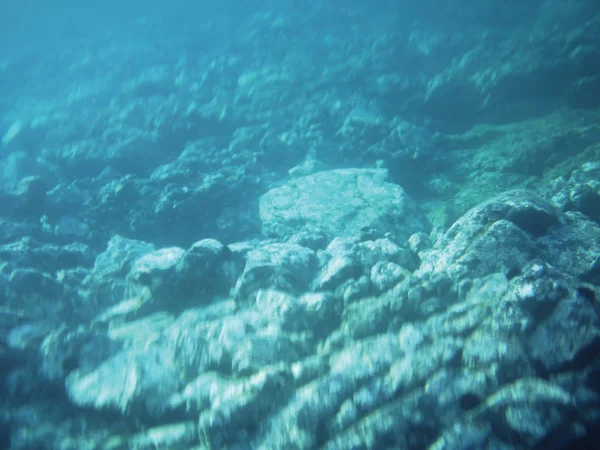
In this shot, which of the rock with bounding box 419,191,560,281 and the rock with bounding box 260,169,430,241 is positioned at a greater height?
the rock with bounding box 260,169,430,241

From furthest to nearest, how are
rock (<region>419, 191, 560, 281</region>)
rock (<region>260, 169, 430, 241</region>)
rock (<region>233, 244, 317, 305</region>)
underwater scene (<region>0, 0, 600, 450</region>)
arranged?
1. rock (<region>260, 169, 430, 241</region>)
2. rock (<region>233, 244, 317, 305</region>)
3. rock (<region>419, 191, 560, 281</region>)
4. underwater scene (<region>0, 0, 600, 450</region>)

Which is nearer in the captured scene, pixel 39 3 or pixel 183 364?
pixel 183 364

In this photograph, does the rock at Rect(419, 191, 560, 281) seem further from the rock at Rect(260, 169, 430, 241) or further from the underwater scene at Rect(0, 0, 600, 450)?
the rock at Rect(260, 169, 430, 241)

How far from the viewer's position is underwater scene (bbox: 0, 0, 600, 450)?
359 centimetres

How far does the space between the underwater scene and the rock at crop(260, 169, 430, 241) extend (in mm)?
68

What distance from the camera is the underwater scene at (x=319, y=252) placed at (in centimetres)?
359

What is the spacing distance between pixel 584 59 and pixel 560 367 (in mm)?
13807

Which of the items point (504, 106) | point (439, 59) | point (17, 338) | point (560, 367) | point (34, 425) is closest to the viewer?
point (560, 367)

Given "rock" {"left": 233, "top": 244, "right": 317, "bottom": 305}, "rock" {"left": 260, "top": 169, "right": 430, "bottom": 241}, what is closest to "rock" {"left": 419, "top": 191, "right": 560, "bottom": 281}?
"rock" {"left": 233, "top": 244, "right": 317, "bottom": 305}

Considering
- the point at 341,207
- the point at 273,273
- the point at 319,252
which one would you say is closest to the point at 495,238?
the point at 319,252

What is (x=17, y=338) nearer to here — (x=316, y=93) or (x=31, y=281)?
(x=31, y=281)

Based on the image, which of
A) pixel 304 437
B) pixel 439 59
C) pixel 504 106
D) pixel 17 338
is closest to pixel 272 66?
pixel 439 59

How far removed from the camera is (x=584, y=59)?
40.8ft

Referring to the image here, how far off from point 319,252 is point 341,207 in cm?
266
